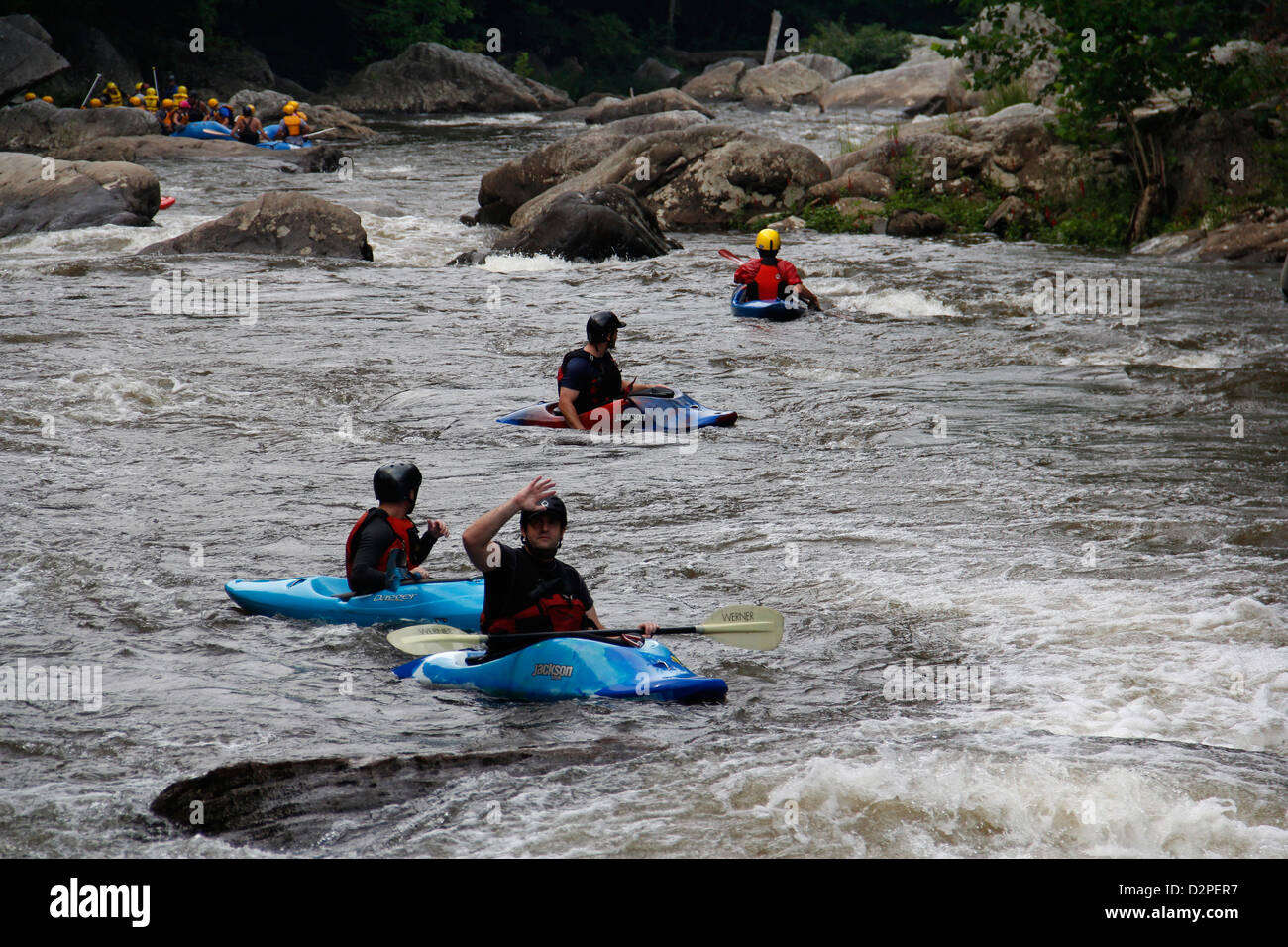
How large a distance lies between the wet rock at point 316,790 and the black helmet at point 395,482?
69.3 inches

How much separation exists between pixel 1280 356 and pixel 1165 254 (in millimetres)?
5257

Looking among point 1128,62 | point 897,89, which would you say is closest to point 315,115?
point 897,89

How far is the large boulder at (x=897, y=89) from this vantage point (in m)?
34.5

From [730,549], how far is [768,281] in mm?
6219

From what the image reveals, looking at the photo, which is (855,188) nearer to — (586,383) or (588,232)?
(588,232)

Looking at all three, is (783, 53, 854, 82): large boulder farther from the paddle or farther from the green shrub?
the paddle

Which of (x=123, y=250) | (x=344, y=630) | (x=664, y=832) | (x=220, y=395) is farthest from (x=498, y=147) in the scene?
(x=664, y=832)

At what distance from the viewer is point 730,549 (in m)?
7.04

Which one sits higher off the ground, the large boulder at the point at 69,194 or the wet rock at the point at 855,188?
the wet rock at the point at 855,188

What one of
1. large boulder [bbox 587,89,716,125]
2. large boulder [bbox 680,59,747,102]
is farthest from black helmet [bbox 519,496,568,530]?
large boulder [bbox 680,59,747,102]

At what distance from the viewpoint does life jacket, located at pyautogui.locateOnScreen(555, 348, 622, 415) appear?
9.18 metres

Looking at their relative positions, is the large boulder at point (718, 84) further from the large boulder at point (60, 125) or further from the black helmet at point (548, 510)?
the black helmet at point (548, 510)

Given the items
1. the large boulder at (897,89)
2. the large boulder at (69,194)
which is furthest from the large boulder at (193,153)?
the large boulder at (897,89)

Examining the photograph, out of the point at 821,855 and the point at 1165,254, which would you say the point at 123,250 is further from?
the point at 821,855
